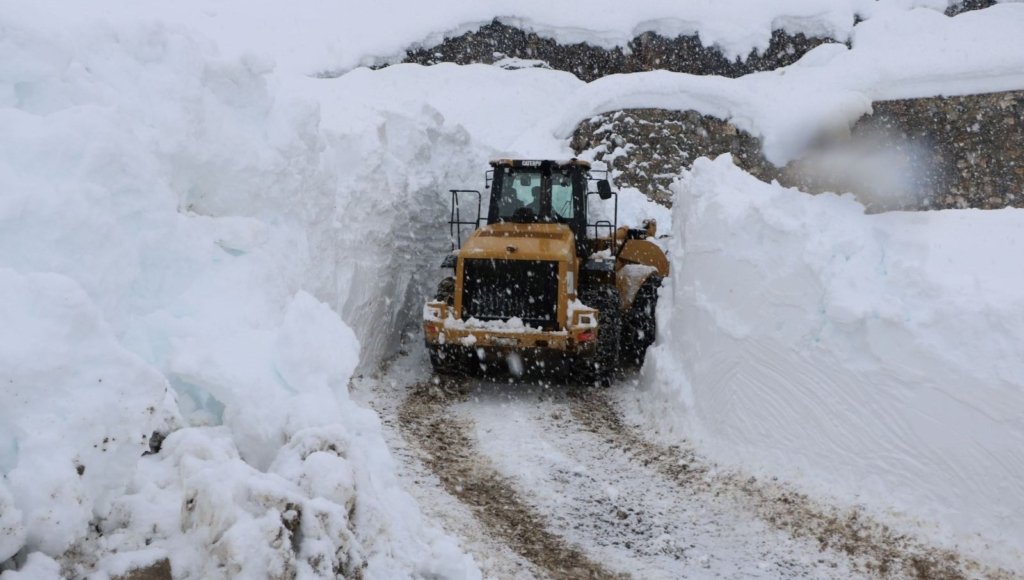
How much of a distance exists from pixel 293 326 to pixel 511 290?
15.2 ft

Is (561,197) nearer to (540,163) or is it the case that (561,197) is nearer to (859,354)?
(540,163)

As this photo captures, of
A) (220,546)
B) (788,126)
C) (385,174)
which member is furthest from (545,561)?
(788,126)

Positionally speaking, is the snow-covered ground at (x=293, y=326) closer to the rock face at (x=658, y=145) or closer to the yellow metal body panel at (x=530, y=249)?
the yellow metal body panel at (x=530, y=249)

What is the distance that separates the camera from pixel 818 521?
6168mm

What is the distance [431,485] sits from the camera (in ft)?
22.5

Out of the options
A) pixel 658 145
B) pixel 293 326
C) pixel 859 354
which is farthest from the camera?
pixel 658 145

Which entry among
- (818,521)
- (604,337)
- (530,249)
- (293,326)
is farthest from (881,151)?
(293,326)

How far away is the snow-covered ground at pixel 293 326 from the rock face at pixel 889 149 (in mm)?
8953

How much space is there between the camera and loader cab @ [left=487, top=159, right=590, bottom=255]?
35.6ft

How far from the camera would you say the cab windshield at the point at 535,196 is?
10.9 metres

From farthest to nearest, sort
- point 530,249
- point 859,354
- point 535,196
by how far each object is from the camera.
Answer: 1. point 535,196
2. point 530,249
3. point 859,354

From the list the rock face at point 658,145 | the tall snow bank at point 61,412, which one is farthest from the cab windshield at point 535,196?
the rock face at point 658,145

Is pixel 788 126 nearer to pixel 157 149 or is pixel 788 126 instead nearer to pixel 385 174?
pixel 385 174

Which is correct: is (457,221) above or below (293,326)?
above
